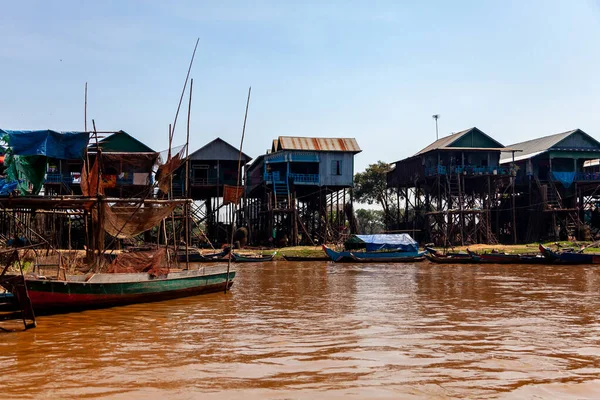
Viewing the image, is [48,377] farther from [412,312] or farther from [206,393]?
[412,312]

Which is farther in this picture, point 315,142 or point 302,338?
point 315,142

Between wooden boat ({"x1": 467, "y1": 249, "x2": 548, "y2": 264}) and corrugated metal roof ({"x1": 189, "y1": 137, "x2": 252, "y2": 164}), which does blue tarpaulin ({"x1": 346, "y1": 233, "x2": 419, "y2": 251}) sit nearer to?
wooden boat ({"x1": 467, "y1": 249, "x2": 548, "y2": 264})

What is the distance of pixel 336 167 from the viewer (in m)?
40.5

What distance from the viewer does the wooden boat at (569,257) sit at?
98.4 feet

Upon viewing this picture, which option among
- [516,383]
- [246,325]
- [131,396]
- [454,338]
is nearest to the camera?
[131,396]

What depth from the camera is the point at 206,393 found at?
732 centimetres

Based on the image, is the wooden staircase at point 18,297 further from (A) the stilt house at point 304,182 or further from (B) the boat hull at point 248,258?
(A) the stilt house at point 304,182

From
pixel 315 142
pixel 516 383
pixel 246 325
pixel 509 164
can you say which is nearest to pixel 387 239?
pixel 315 142

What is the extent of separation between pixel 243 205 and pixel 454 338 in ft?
104

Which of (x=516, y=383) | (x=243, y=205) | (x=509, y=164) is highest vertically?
(x=509, y=164)

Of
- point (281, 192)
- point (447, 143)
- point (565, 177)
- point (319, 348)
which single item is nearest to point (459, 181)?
point (447, 143)

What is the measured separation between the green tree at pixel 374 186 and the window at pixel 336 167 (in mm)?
13818

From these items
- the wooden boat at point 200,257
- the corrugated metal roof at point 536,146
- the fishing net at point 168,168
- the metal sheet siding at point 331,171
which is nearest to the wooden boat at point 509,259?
the metal sheet siding at point 331,171

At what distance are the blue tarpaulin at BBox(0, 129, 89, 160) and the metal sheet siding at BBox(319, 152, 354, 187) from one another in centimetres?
2568
